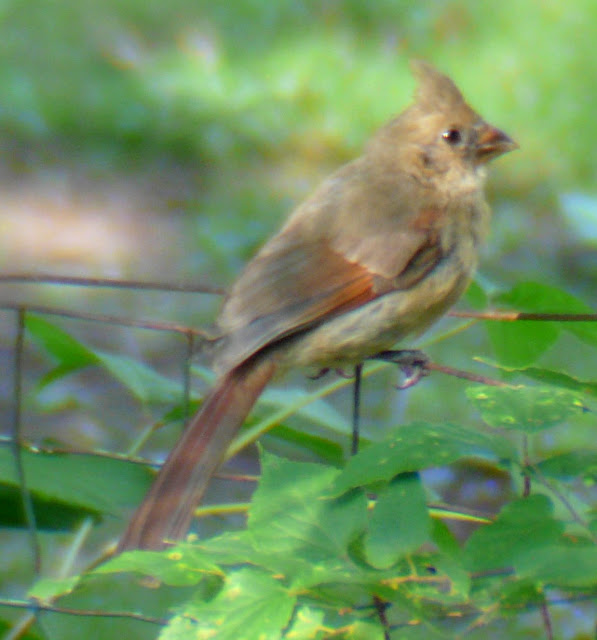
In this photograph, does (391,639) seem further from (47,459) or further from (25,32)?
(25,32)

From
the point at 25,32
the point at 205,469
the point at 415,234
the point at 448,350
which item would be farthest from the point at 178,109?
the point at 205,469

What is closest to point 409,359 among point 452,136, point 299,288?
point 299,288

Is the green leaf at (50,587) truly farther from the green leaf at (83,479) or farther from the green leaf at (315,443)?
the green leaf at (315,443)

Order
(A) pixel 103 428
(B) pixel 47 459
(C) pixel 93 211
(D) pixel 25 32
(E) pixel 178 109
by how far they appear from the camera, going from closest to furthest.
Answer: (B) pixel 47 459 → (A) pixel 103 428 → (C) pixel 93 211 → (E) pixel 178 109 → (D) pixel 25 32

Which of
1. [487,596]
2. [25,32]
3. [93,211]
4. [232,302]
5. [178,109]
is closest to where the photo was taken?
[487,596]

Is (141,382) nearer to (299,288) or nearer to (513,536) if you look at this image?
(299,288)

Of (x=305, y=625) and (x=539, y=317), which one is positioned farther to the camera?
(x=539, y=317)

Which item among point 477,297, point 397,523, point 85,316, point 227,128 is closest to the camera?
point 397,523
